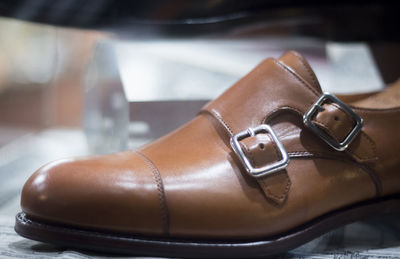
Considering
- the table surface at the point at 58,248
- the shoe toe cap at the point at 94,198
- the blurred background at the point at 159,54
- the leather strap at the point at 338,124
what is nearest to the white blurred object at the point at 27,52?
the blurred background at the point at 159,54

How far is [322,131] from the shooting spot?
1.96ft

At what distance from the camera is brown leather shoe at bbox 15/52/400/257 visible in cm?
52

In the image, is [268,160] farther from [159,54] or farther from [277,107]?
[159,54]

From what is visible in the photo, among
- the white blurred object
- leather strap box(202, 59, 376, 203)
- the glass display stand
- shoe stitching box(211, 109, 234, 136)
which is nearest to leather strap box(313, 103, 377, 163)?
leather strap box(202, 59, 376, 203)

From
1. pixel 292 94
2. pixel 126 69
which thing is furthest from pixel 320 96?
pixel 126 69

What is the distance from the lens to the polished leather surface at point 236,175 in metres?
0.52

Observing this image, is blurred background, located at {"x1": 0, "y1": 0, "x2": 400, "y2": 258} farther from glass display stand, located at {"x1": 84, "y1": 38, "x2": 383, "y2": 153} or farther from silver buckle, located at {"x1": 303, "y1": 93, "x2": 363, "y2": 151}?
silver buckle, located at {"x1": 303, "y1": 93, "x2": 363, "y2": 151}

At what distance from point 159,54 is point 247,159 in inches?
22.6

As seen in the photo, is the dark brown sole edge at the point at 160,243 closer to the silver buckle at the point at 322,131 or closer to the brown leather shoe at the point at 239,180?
the brown leather shoe at the point at 239,180

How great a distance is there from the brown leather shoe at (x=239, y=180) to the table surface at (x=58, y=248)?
3 centimetres

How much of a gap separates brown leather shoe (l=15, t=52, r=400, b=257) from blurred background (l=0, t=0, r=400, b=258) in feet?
0.44

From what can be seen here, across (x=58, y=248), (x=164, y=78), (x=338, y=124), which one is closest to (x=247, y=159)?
(x=338, y=124)

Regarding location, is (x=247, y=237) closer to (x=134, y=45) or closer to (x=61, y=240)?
(x=61, y=240)

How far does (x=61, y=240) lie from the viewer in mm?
513
